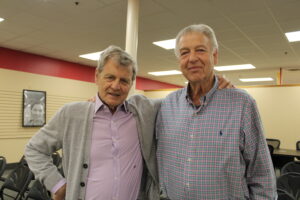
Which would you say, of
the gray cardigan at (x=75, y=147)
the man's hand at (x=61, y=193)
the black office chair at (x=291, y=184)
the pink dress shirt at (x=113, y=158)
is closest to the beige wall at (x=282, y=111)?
the black office chair at (x=291, y=184)

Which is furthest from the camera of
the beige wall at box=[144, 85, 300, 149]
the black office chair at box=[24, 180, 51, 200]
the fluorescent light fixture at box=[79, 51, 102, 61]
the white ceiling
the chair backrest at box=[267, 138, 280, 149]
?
the fluorescent light fixture at box=[79, 51, 102, 61]

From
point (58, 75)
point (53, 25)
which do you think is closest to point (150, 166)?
point (53, 25)

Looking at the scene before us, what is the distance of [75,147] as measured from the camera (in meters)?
1.40

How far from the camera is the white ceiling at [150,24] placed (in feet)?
12.0

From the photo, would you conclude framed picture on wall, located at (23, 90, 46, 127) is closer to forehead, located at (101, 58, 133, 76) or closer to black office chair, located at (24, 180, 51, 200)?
black office chair, located at (24, 180, 51, 200)

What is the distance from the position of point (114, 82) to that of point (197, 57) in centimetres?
48

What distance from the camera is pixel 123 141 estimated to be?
145 centimetres

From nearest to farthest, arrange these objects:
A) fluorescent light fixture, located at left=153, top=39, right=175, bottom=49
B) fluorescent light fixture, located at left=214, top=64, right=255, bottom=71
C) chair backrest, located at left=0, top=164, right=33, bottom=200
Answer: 1. chair backrest, located at left=0, top=164, right=33, bottom=200
2. fluorescent light fixture, located at left=153, top=39, right=175, bottom=49
3. fluorescent light fixture, located at left=214, top=64, right=255, bottom=71

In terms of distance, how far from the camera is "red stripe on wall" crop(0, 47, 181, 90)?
640 centimetres

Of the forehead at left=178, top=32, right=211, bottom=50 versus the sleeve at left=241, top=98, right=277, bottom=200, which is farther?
the forehead at left=178, top=32, right=211, bottom=50

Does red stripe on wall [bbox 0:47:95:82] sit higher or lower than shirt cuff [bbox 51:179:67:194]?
higher

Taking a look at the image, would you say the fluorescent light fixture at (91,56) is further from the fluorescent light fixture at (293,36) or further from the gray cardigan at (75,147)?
the gray cardigan at (75,147)

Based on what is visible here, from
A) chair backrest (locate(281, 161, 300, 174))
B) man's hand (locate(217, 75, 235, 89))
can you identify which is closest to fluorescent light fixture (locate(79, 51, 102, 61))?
chair backrest (locate(281, 161, 300, 174))

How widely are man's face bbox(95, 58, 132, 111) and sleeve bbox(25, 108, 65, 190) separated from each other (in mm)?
296
